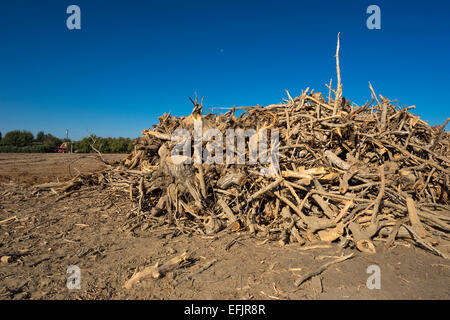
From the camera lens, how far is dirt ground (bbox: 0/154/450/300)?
2.49 meters

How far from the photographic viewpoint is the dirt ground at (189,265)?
249 centimetres

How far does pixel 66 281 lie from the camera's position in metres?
2.72

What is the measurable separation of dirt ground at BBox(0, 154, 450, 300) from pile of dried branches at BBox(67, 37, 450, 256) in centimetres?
28

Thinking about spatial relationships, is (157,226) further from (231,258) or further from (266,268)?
(266,268)

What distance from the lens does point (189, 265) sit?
120 inches

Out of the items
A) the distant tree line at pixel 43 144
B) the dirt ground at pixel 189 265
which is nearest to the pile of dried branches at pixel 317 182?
the dirt ground at pixel 189 265

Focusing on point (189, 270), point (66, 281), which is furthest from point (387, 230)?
point (66, 281)

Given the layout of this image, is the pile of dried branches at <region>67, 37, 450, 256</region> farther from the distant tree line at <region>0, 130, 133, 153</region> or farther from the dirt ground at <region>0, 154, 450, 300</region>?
the distant tree line at <region>0, 130, 133, 153</region>

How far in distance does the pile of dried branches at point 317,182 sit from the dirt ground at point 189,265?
11.0 inches

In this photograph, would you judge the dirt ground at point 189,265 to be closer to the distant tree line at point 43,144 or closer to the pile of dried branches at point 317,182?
the pile of dried branches at point 317,182

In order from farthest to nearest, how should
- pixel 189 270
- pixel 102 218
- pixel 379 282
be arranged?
pixel 102 218, pixel 189 270, pixel 379 282

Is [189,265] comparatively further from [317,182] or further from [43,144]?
[43,144]

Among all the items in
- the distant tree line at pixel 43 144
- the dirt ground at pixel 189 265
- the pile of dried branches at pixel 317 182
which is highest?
the distant tree line at pixel 43 144
